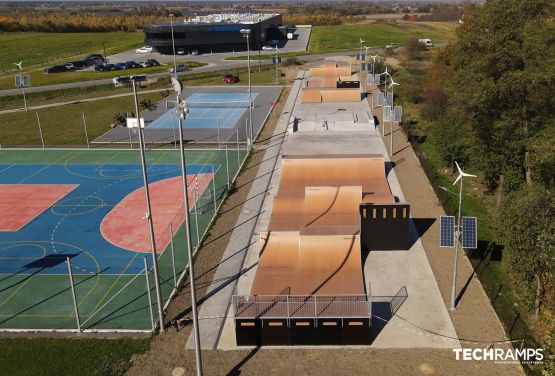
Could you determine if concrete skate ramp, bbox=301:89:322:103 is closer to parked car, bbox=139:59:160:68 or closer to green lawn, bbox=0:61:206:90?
green lawn, bbox=0:61:206:90

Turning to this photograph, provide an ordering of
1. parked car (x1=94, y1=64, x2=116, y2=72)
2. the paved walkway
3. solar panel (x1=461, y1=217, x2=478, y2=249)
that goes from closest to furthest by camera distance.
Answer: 1. the paved walkway
2. solar panel (x1=461, y1=217, x2=478, y2=249)
3. parked car (x1=94, y1=64, x2=116, y2=72)

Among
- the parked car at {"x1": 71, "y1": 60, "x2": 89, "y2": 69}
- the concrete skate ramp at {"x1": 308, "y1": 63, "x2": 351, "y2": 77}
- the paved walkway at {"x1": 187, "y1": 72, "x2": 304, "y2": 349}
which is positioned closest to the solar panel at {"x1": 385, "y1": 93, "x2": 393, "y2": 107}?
the paved walkway at {"x1": 187, "y1": 72, "x2": 304, "y2": 349}

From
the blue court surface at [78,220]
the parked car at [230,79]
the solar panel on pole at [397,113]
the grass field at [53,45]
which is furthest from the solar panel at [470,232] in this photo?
the grass field at [53,45]

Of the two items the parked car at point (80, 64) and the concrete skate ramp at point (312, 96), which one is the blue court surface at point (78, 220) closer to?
the concrete skate ramp at point (312, 96)

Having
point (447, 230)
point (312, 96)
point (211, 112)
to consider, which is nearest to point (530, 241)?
point (447, 230)

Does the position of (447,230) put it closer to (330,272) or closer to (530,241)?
(530,241)

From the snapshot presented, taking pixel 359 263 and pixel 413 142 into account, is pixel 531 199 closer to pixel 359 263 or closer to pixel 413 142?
pixel 359 263
